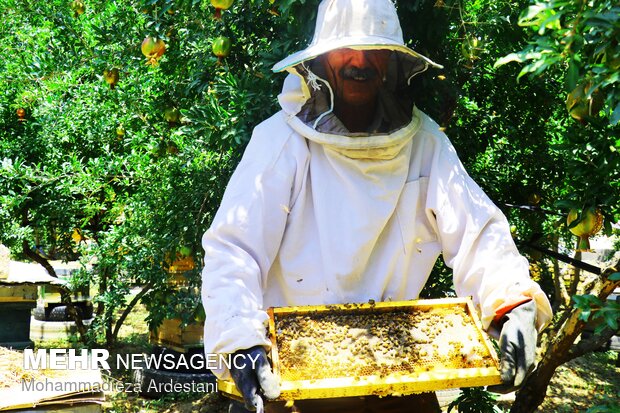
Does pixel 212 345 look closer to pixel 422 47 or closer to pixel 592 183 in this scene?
pixel 592 183

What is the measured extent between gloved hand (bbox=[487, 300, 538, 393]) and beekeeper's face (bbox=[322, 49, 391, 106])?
2.97 feet

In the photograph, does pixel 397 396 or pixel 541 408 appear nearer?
pixel 397 396

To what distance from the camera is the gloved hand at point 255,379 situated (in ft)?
6.53

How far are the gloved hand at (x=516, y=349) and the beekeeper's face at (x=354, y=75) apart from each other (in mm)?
907

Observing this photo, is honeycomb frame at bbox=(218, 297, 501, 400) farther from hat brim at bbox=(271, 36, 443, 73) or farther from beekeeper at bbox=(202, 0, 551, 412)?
hat brim at bbox=(271, 36, 443, 73)

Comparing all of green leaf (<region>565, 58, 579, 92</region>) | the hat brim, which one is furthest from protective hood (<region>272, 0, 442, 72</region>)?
green leaf (<region>565, 58, 579, 92</region>)

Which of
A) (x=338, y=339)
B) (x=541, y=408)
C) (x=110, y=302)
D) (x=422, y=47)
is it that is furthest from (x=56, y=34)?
(x=541, y=408)

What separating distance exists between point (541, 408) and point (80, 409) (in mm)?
4742

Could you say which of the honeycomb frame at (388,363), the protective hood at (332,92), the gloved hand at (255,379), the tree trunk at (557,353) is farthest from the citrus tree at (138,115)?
the tree trunk at (557,353)

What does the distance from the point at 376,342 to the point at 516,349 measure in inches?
16.3

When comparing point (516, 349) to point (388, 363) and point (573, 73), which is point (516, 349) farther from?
point (573, 73)

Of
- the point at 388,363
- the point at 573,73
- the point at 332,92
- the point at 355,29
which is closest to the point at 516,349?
the point at 388,363

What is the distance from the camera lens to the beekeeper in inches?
92.5

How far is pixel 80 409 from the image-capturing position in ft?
10.6
